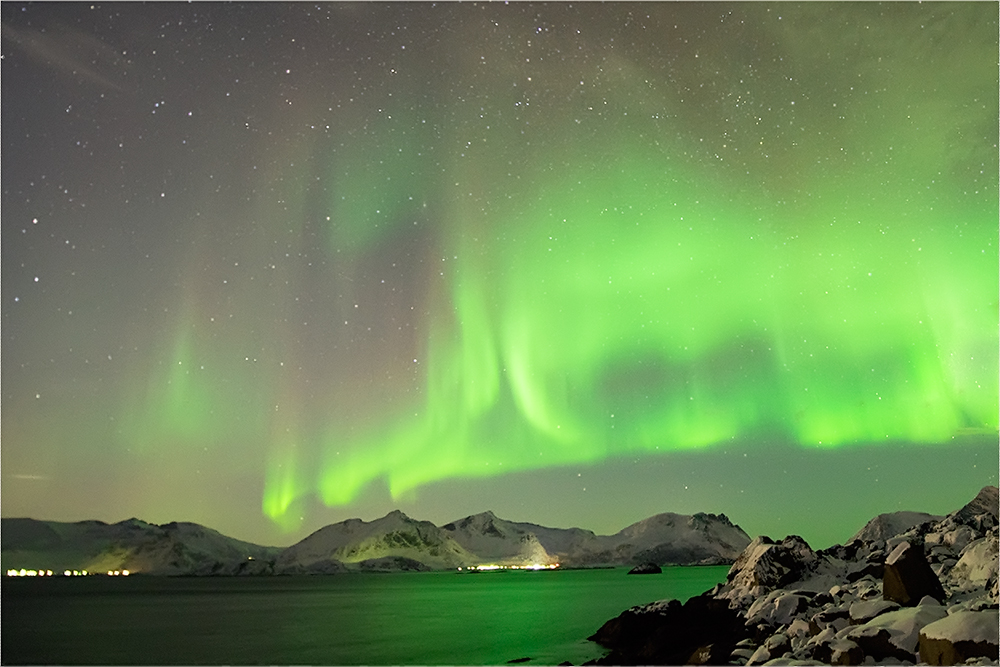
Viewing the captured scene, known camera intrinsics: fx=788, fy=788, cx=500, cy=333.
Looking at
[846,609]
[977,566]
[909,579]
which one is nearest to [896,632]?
[846,609]

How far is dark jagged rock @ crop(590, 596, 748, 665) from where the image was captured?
14.6 m

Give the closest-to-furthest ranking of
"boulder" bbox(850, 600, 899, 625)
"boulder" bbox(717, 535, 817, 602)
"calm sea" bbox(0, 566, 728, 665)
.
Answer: "boulder" bbox(850, 600, 899, 625) → "boulder" bbox(717, 535, 817, 602) → "calm sea" bbox(0, 566, 728, 665)

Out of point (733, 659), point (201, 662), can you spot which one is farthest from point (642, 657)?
point (201, 662)

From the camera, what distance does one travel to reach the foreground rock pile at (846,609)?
A: 10586mm

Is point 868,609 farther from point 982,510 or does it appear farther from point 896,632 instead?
point 982,510

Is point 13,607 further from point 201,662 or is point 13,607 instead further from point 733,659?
point 733,659

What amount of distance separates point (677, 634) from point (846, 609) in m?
4.24

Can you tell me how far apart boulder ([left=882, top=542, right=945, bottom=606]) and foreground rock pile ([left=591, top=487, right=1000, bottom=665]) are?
17 millimetres

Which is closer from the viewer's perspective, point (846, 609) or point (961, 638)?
point (961, 638)

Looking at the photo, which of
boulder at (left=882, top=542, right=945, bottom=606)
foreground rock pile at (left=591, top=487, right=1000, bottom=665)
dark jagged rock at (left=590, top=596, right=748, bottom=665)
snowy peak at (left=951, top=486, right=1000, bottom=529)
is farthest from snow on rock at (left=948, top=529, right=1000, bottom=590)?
dark jagged rock at (left=590, top=596, right=748, bottom=665)

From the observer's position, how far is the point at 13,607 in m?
60.7

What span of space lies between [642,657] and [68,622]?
42.2 meters

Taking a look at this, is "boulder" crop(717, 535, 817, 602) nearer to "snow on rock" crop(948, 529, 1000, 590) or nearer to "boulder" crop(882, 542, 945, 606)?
"snow on rock" crop(948, 529, 1000, 590)

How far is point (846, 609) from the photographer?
12.9m
